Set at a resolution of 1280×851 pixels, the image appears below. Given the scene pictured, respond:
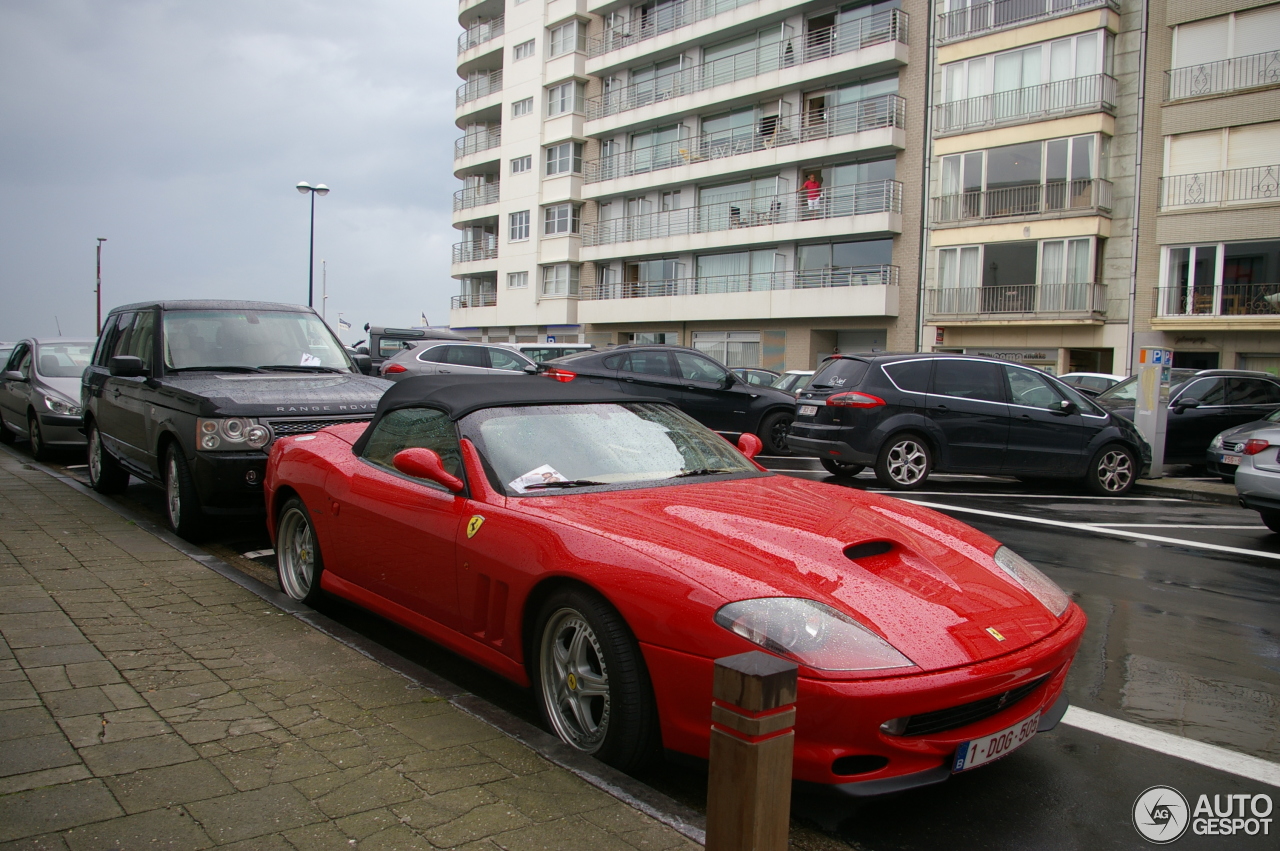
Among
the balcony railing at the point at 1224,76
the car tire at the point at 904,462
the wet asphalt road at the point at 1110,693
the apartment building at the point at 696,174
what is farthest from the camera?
the apartment building at the point at 696,174

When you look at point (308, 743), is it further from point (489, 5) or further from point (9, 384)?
point (489, 5)

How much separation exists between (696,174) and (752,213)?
3.42 meters

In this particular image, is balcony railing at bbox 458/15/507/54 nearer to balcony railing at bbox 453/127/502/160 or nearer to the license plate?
balcony railing at bbox 453/127/502/160

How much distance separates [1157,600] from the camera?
6.16 m

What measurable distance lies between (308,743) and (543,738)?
2.68 ft

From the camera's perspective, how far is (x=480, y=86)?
5472 centimetres

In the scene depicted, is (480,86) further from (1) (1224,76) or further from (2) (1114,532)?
(2) (1114,532)

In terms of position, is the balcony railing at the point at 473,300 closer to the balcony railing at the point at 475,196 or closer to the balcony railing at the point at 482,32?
the balcony railing at the point at 475,196

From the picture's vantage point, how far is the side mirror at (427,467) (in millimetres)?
4164

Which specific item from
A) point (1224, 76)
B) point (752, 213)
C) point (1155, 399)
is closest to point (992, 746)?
point (1155, 399)

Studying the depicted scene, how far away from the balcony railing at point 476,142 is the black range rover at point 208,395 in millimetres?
46208

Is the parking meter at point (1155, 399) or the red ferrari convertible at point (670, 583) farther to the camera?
the parking meter at point (1155, 399)

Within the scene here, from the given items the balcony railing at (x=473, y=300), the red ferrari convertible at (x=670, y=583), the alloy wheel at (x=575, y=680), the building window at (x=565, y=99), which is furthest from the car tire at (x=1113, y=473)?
the balcony railing at (x=473, y=300)

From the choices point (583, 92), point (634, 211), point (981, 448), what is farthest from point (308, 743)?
point (583, 92)
